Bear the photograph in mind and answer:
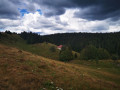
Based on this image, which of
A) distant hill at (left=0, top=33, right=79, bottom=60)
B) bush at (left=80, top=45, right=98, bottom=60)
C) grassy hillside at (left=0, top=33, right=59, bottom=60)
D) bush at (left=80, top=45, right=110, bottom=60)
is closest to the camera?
bush at (left=80, top=45, right=98, bottom=60)

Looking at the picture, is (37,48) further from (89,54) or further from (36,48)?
(89,54)

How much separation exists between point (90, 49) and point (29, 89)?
278 ft

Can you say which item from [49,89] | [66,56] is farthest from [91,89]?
[66,56]

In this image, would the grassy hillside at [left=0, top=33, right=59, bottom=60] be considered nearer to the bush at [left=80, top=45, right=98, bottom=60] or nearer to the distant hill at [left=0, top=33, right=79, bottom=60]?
the distant hill at [left=0, top=33, right=79, bottom=60]

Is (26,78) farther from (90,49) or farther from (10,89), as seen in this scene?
(90,49)

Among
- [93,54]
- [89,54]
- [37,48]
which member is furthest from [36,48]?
[93,54]

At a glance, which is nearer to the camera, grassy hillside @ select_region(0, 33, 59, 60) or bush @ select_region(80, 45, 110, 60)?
bush @ select_region(80, 45, 110, 60)

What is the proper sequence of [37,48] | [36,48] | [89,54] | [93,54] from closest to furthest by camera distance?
[93,54] < [89,54] < [36,48] < [37,48]

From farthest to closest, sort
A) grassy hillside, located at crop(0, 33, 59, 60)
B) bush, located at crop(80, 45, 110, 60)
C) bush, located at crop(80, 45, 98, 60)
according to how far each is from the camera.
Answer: grassy hillside, located at crop(0, 33, 59, 60) → bush, located at crop(80, 45, 110, 60) → bush, located at crop(80, 45, 98, 60)

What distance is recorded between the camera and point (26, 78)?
12.2 metres

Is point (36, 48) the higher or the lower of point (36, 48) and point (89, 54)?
the higher

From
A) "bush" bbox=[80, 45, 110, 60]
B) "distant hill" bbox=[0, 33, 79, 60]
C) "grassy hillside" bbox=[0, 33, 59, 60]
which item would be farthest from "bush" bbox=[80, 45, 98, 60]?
"grassy hillside" bbox=[0, 33, 59, 60]

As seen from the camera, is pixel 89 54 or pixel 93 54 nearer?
pixel 93 54

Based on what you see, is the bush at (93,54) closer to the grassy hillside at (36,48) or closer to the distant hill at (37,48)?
the distant hill at (37,48)
